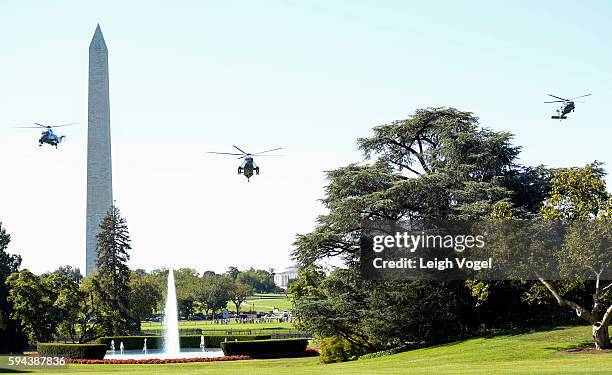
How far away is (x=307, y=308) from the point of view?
1783 inches

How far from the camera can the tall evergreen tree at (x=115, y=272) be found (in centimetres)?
7406

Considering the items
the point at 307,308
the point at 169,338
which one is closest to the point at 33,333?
the point at 169,338

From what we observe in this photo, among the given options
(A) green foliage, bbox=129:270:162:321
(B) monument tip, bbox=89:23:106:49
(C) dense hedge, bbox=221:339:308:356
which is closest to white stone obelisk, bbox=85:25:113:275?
(B) monument tip, bbox=89:23:106:49

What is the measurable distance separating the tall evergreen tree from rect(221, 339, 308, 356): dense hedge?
2252 cm

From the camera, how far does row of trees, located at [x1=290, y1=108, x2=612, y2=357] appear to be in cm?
4350

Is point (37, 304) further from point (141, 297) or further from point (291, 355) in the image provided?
point (141, 297)

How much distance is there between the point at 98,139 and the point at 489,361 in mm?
71411

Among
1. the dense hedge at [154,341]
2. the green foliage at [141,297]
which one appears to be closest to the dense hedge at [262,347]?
the dense hedge at [154,341]

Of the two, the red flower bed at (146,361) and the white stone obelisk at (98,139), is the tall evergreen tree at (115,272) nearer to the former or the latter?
the white stone obelisk at (98,139)

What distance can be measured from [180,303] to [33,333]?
79.7 metres

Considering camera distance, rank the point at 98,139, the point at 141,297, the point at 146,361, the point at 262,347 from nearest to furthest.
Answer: the point at 146,361, the point at 262,347, the point at 141,297, the point at 98,139

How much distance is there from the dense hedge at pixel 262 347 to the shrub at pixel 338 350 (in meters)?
9.01

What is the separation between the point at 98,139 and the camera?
9644 cm

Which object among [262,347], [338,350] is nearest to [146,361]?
[262,347]
